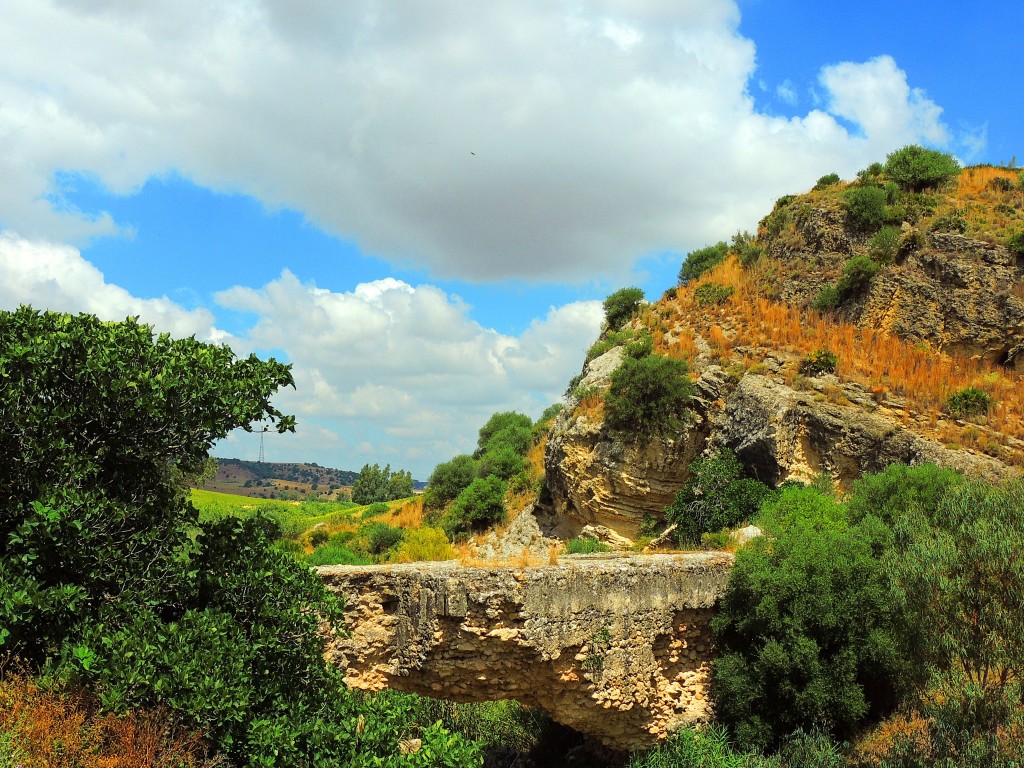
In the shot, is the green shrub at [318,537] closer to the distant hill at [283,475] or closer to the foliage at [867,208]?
the foliage at [867,208]

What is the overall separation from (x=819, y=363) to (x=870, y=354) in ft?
6.06

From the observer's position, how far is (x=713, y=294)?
83.6 ft

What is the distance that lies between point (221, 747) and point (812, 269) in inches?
911

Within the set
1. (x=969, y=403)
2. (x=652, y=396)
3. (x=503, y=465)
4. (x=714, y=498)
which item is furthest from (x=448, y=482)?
(x=969, y=403)

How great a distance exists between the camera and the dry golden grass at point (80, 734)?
17.7ft

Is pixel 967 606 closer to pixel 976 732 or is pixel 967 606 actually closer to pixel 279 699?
pixel 976 732

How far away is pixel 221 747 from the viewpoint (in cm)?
607

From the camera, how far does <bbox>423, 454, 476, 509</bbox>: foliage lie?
3462cm

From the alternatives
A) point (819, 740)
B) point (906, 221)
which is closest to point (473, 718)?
point (819, 740)

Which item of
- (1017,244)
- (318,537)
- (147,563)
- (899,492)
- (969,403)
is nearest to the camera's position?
(147,563)

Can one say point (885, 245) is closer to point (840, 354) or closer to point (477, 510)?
point (840, 354)

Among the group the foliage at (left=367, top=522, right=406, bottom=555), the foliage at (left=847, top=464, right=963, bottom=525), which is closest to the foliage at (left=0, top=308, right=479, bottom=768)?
the foliage at (left=847, top=464, right=963, bottom=525)

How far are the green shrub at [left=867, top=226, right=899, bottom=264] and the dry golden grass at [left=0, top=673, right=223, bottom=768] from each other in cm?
2267

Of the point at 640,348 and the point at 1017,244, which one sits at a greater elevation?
the point at 1017,244
